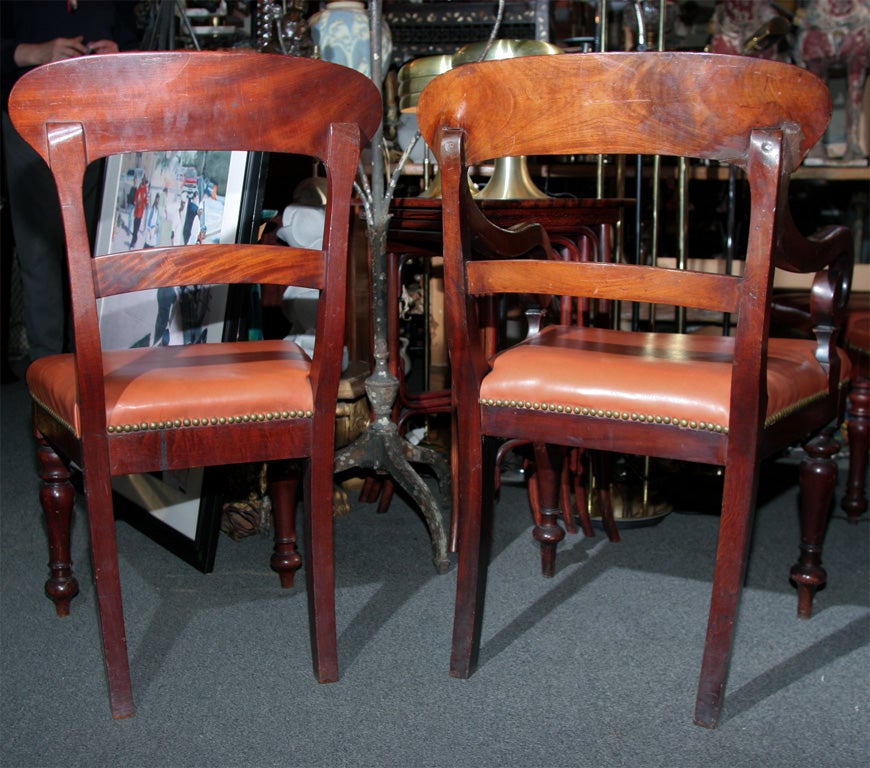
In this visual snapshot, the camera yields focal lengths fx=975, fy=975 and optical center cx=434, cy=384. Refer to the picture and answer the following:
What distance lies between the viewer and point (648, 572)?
1935 mm

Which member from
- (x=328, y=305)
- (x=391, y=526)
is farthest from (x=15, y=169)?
(x=328, y=305)

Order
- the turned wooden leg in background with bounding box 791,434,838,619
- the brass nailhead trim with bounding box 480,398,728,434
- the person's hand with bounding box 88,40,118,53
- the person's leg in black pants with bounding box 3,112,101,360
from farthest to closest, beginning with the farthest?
the person's leg in black pants with bounding box 3,112,101,360 → the person's hand with bounding box 88,40,118,53 → the turned wooden leg in background with bounding box 791,434,838,619 → the brass nailhead trim with bounding box 480,398,728,434

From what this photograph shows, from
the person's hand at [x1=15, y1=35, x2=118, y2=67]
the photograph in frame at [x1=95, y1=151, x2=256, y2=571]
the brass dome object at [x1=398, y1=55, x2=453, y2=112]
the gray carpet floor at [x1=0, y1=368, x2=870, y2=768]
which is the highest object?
the person's hand at [x1=15, y1=35, x2=118, y2=67]

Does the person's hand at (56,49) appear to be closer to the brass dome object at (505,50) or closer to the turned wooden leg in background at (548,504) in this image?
the brass dome object at (505,50)

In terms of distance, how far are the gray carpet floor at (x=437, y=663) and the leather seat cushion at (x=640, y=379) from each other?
0.44 m

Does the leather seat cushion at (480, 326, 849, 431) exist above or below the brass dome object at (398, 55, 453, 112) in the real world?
below

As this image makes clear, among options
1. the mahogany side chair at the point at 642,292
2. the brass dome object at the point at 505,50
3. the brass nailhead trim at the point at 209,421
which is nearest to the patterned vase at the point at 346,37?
the brass dome object at the point at 505,50

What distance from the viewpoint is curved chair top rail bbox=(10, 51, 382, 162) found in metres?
1.20

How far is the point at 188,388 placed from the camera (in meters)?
1.37

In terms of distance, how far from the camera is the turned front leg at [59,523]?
1.71 metres

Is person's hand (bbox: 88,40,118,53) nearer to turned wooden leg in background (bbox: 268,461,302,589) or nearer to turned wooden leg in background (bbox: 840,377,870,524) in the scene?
turned wooden leg in background (bbox: 268,461,302,589)

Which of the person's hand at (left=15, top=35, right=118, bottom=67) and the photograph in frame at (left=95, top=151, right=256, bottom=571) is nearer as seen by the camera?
the photograph in frame at (left=95, top=151, right=256, bottom=571)

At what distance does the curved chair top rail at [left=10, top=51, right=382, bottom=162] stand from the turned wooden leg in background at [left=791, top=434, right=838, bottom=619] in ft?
3.30

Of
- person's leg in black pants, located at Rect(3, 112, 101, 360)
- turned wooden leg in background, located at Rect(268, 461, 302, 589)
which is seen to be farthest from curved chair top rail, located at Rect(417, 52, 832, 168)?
person's leg in black pants, located at Rect(3, 112, 101, 360)
